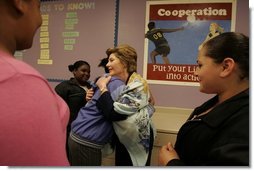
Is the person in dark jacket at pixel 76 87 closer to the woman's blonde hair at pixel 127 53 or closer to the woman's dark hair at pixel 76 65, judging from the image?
the woman's dark hair at pixel 76 65

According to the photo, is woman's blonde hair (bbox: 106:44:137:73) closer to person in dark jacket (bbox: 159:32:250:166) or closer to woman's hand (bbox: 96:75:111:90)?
woman's hand (bbox: 96:75:111:90)

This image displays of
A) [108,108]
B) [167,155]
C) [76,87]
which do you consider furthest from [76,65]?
[167,155]

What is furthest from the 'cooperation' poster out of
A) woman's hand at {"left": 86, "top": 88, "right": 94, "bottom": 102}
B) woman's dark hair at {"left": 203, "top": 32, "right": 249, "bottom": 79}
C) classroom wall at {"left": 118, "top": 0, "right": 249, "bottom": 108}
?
woman's hand at {"left": 86, "top": 88, "right": 94, "bottom": 102}

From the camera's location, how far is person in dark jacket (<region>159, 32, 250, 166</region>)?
446 mm

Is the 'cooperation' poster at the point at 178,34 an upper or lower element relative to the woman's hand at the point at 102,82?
upper

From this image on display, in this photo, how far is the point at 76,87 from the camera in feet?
2.64

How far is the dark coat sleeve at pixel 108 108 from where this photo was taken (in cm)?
86

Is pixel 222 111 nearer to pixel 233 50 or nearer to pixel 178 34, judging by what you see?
pixel 233 50

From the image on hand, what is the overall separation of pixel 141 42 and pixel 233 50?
11.5 inches

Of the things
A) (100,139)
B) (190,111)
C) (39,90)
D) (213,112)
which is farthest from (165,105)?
(39,90)

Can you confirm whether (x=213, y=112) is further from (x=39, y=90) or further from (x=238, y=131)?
(x=39, y=90)

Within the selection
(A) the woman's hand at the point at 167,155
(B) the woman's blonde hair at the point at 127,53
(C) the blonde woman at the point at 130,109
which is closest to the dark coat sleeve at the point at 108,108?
(C) the blonde woman at the point at 130,109

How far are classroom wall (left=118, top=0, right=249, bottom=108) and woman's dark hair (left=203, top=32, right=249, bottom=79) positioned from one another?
19 centimetres

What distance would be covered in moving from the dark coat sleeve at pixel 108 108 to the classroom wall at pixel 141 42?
0.58 feet
